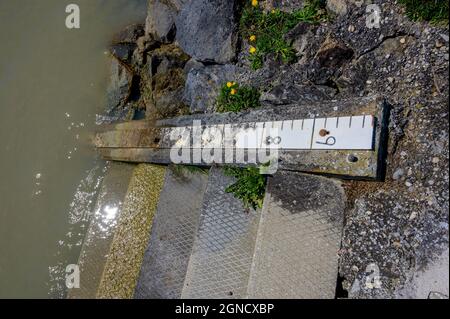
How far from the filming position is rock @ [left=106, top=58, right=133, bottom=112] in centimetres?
692

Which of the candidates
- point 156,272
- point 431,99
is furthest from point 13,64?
point 431,99

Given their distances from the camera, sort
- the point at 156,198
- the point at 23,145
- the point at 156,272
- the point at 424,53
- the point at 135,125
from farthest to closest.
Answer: the point at 23,145 < the point at 135,125 < the point at 156,198 < the point at 156,272 < the point at 424,53

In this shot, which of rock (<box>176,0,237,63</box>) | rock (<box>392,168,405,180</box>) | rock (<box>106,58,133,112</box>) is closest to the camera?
rock (<box>392,168,405,180</box>)

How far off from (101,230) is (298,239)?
2972mm

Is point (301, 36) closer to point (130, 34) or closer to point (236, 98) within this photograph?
point (236, 98)

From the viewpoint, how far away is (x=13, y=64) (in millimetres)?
7855

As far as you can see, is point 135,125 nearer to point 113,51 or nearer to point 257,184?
point 113,51

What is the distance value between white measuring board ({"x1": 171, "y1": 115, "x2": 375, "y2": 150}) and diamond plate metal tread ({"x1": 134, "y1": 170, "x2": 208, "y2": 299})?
52 cm

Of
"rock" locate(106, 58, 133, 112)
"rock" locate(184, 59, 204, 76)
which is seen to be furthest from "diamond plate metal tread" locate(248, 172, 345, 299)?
"rock" locate(106, 58, 133, 112)

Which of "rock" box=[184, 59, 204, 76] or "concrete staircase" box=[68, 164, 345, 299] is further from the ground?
"rock" box=[184, 59, 204, 76]

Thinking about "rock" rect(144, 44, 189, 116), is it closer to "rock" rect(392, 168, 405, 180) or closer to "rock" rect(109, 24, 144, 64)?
"rock" rect(109, 24, 144, 64)

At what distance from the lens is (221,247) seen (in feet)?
16.1

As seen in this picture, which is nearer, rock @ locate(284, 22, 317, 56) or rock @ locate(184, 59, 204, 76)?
rock @ locate(284, 22, 317, 56)
